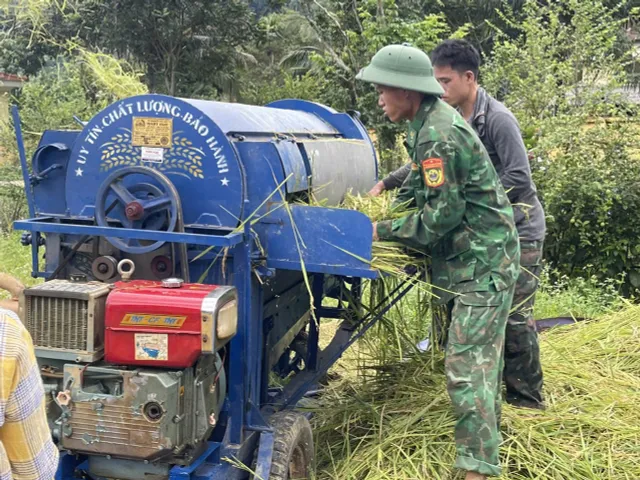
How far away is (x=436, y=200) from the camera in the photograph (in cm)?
315

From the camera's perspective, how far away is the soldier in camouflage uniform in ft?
10.4

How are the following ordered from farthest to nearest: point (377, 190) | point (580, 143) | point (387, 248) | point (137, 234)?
point (580, 143) < point (377, 190) < point (387, 248) < point (137, 234)

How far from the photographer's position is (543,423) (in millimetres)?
3785

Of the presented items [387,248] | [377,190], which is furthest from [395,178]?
[387,248]

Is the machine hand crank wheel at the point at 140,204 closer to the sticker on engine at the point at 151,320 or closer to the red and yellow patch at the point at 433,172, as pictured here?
the sticker on engine at the point at 151,320

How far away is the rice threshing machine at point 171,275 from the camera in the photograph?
2738mm

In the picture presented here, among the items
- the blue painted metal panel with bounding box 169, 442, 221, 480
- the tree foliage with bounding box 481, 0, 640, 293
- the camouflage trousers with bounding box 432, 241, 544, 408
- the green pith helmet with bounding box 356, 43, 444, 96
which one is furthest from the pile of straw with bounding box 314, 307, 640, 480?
the tree foliage with bounding box 481, 0, 640, 293

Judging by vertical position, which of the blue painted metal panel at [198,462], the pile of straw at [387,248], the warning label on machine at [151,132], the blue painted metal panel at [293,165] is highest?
the warning label on machine at [151,132]

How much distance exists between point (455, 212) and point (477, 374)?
762 millimetres

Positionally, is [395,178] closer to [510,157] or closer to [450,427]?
[510,157]

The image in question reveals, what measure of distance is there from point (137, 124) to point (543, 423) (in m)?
2.64

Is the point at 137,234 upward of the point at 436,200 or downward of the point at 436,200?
downward

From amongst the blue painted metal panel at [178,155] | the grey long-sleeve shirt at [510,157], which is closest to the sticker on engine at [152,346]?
the blue painted metal panel at [178,155]

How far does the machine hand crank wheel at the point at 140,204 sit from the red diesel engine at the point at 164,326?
13.8 inches
